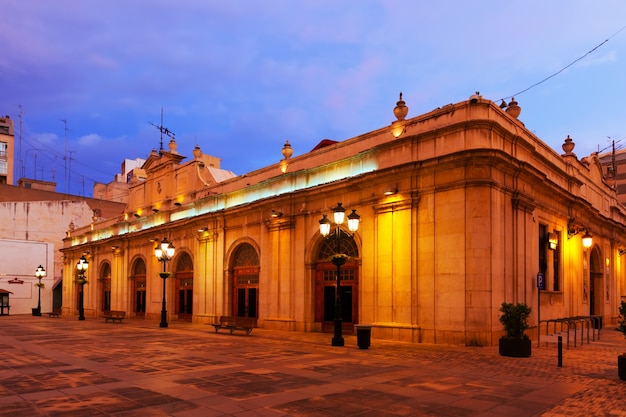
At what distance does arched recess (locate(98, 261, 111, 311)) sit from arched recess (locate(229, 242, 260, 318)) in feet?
73.7

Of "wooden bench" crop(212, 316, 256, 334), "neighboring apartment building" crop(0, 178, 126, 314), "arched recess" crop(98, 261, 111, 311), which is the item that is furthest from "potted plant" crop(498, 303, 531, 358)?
"neighboring apartment building" crop(0, 178, 126, 314)

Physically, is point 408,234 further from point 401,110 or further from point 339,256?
point 401,110

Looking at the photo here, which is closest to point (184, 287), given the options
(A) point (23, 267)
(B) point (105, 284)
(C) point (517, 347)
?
(B) point (105, 284)

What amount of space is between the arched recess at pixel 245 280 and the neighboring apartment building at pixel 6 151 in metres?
61.9

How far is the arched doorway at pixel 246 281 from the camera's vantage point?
30.3 m

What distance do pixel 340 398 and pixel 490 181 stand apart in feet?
38.5

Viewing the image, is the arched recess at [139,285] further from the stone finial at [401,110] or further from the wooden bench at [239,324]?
the stone finial at [401,110]

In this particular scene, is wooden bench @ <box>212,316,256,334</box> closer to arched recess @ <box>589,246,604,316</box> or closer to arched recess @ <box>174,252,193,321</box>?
arched recess @ <box>174,252,193,321</box>

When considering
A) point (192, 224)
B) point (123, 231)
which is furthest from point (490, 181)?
point (123, 231)

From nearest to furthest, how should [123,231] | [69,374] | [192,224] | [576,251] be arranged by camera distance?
[69,374] → [576,251] → [192,224] → [123,231]

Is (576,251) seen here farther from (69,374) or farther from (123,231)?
(123,231)

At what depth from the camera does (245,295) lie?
31031 millimetres

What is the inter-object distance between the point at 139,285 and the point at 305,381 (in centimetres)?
3466

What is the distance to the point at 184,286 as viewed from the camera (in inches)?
1470
